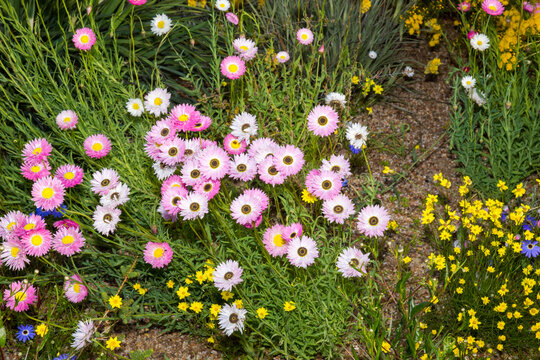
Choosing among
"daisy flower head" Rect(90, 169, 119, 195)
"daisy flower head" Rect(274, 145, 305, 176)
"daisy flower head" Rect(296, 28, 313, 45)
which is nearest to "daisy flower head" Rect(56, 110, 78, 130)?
"daisy flower head" Rect(90, 169, 119, 195)

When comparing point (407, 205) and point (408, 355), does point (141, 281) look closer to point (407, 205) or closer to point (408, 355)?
point (408, 355)

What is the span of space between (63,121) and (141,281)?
3.01 ft

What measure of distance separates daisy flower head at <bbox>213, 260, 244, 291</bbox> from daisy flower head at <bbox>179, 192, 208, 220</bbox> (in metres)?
0.25

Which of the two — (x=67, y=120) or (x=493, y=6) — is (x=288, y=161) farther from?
(x=493, y=6)

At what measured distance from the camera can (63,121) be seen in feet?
8.23

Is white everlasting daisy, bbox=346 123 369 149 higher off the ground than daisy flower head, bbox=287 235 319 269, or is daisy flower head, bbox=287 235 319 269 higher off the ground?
white everlasting daisy, bbox=346 123 369 149

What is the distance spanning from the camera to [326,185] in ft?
6.46

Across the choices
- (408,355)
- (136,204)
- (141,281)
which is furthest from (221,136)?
(408,355)

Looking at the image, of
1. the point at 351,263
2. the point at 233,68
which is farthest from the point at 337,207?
the point at 233,68

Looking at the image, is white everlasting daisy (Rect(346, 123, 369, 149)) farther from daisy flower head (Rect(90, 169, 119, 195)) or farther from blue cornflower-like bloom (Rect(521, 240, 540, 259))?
daisy flower head (Rect(90, 169, 119, 195))

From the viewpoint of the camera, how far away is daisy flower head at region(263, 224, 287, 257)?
191 cm

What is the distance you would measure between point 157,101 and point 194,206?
95 cm

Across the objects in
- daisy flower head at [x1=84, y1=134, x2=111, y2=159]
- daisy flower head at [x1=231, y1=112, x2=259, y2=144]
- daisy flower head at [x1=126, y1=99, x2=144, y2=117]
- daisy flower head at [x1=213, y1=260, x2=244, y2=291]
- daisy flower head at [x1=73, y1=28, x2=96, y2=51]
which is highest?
daisy flower head at [x1=73, y1=28, x2=96, y2=51]

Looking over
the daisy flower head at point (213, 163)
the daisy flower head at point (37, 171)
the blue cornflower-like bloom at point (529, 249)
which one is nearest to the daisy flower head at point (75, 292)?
the daisy flower head at point (37, 171)
